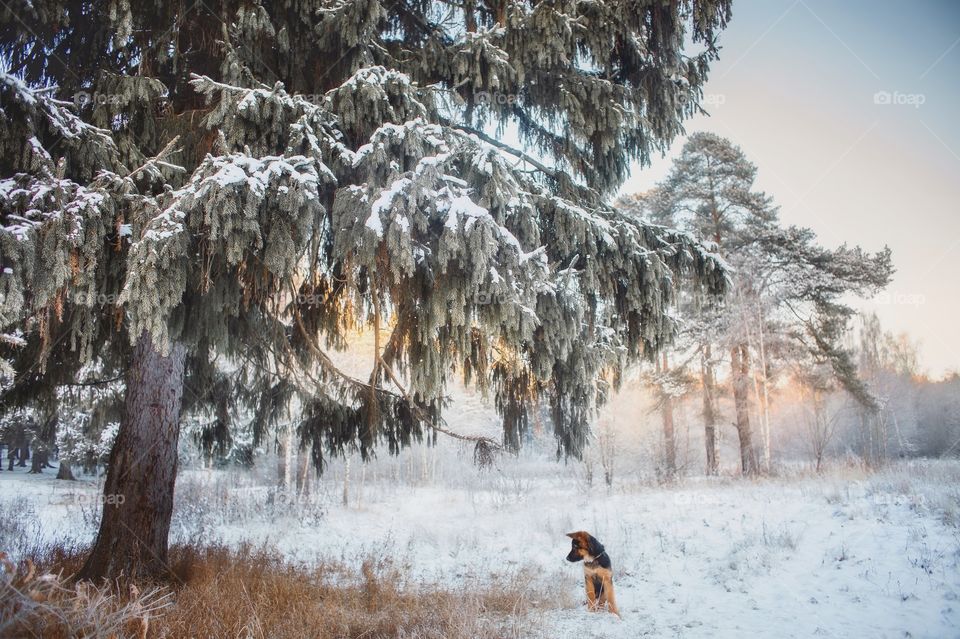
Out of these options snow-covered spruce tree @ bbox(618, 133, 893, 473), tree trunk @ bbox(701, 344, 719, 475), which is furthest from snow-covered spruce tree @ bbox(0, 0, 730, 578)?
tree trunk @ bbox(701, 344, 719, 475)

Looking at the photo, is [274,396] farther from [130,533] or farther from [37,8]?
[37,8]

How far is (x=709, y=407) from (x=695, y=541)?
29.3 feet

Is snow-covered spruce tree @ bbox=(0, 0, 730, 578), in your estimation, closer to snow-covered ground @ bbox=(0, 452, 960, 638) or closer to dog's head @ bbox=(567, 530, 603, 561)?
dog's head @ bbox=(567, 530, 603, 561)

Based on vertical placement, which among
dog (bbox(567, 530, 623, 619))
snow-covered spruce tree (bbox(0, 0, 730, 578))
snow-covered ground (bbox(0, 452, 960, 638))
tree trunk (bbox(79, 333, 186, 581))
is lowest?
snow-covered ground (bbox(0, 452, 960, 638))

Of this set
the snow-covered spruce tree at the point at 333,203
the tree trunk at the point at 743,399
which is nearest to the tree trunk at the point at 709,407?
the tree trunk at the point at 743,399

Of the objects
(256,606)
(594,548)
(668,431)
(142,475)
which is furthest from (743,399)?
(142,475)

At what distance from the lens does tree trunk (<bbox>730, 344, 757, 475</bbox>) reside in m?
15.6

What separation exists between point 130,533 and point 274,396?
7.99ft

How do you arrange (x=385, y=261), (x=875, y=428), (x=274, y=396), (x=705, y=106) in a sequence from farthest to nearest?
(x=875, y=428) < (x=274, y=396) < (x=705, y=106) < (x=385, y=261)

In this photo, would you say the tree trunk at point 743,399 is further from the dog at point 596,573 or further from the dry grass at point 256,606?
the dog at point 596,573

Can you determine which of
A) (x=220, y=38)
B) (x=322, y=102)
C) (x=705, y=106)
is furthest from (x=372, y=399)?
(x=705, y=106)

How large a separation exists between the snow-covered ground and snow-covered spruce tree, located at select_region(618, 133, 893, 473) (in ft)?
11.5

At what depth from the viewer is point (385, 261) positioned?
3.43m

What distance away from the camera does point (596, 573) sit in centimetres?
516
